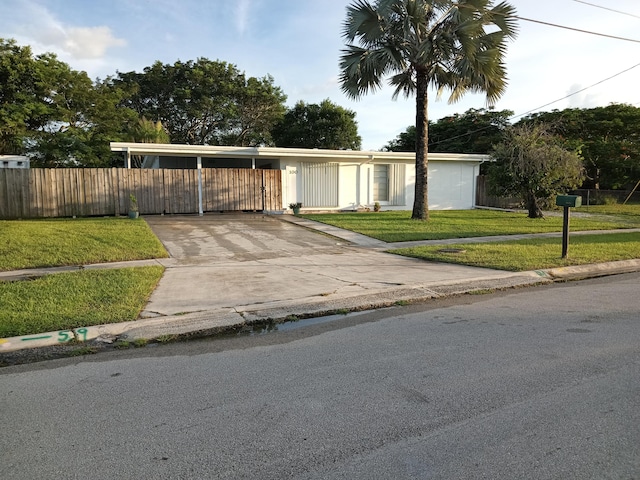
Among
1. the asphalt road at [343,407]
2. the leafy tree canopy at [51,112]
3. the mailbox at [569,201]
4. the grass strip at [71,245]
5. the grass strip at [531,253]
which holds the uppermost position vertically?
the leafy tree canopy at [51,112]

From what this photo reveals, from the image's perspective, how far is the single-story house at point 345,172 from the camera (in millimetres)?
20562

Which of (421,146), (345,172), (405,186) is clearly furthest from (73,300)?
(405,186)

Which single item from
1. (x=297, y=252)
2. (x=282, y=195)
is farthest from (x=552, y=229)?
(x=282, y=195)

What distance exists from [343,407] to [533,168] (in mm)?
18265

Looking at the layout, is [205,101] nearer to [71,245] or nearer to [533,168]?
[533,168]

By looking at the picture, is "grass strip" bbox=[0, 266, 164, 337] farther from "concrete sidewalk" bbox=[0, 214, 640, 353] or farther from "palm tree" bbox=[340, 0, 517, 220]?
"palm tree" bbox=[340, 0, 517, 220]

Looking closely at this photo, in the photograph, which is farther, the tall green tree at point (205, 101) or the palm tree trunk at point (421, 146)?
the tall green tree at point (205, 101)

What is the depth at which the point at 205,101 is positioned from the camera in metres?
37.5

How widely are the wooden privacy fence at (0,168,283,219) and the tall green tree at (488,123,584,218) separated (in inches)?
391

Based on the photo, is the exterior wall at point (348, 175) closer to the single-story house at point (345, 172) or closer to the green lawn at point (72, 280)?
the single-story house at point (345, 172)

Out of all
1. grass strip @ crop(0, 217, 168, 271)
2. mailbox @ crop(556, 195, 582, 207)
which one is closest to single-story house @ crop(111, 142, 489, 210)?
grass strip @ crop(0, 217, 168, 271)

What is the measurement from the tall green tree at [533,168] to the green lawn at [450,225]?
3.76ft

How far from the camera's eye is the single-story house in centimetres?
2056

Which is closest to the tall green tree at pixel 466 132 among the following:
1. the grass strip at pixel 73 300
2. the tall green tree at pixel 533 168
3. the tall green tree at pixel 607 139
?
the tall green tree at pixel 607 139
